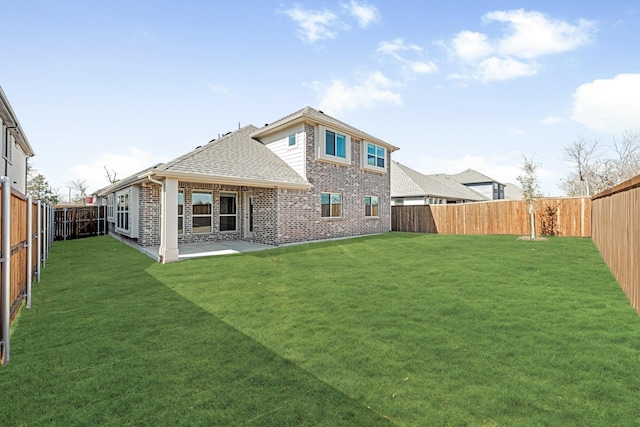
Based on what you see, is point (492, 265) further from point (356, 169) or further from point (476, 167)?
point (476, 167)

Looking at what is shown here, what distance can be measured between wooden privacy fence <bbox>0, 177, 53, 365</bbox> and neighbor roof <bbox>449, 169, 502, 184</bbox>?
47986 millimetres

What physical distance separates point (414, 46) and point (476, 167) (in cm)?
4243

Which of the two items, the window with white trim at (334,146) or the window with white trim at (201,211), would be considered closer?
the window with white trim at (201,211)

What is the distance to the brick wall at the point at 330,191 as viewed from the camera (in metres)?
13.4

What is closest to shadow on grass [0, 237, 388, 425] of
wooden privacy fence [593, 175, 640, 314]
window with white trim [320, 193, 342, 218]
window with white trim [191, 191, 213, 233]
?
wooden privacy fence [593, 175, 640, 314]

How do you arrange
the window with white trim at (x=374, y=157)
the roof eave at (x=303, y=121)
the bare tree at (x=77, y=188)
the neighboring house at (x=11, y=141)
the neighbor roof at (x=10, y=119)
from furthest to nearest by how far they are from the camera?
the bare tree at (x=77, y=188) < the window with white trim at (x=374, y=157) < the roof eave at (x=303, y=121) < the neighboring house at (x=11, y=141) < the neighbor roof at (x=10, y=119)

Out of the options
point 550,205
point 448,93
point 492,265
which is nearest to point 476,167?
point 550,205

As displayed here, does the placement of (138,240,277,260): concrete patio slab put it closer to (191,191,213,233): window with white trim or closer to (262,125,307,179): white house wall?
(191,191,213,233): window with white trim

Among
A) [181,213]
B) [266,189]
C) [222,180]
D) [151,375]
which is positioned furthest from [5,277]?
[266,189]

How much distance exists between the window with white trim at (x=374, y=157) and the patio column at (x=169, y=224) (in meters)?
10.4

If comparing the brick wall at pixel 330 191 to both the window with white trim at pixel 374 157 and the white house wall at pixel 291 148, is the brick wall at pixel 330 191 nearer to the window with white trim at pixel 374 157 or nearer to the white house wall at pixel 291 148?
the white house wall at pixel 291 148

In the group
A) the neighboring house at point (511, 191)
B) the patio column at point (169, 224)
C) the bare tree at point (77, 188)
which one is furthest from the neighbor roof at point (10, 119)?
the neighboring house at point (511, 191)

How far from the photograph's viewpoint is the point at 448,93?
1420cm

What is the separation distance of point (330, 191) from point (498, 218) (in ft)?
32.7
